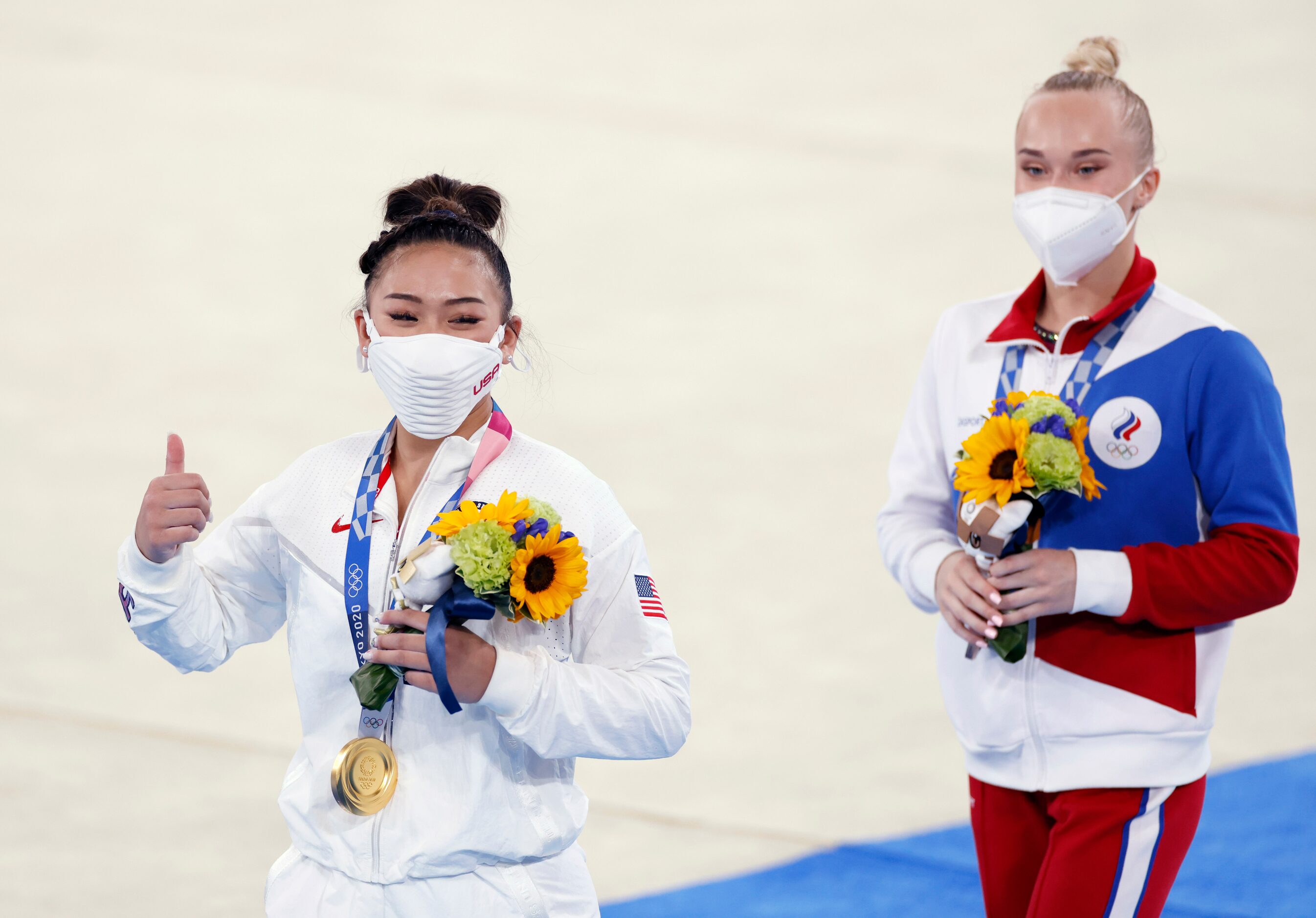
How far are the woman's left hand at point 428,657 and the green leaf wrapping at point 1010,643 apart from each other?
124 cm

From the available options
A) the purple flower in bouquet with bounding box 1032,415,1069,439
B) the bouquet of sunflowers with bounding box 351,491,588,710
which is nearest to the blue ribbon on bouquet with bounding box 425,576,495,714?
the bouquet of sunflowers with bounding box 351,491,588,710

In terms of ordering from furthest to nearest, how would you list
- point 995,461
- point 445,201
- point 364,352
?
point 995,461
point 445,201
point 364,352

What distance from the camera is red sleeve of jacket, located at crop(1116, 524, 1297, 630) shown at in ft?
10.5

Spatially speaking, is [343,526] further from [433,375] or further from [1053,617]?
[1053,617]

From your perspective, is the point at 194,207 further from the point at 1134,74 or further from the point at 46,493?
the point at 1134,74

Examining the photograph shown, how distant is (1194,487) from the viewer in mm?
3354

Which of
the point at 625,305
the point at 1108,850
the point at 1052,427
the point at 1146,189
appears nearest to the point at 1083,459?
the point at 1052,427

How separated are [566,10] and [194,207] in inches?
127

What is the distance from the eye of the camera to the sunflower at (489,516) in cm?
268

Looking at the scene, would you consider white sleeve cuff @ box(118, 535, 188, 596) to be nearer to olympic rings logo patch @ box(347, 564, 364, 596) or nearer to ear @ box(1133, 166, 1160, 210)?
olympic rings logo patch @ box(347, 564, 364, 596)

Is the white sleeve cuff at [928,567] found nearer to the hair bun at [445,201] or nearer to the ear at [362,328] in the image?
the hair bun at [445,201]

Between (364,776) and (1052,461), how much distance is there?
151 cm

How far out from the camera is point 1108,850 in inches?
128

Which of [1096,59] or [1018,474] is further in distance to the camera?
[1096,59]
